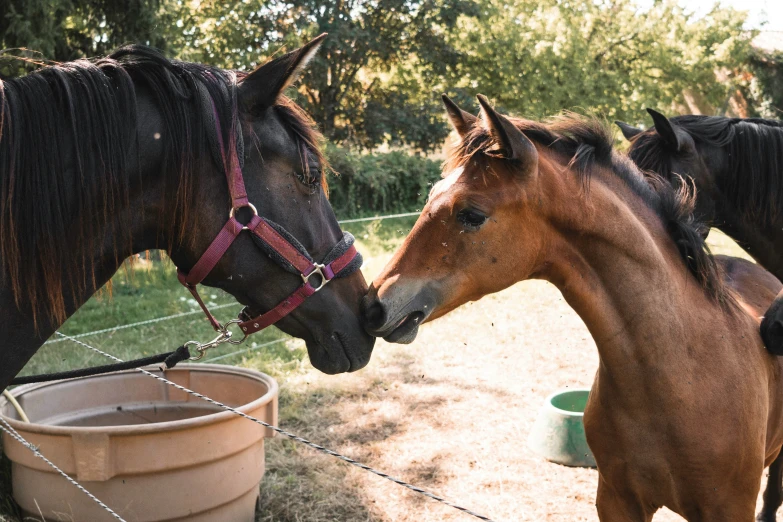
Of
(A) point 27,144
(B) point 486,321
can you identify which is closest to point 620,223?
(A) point 27,144

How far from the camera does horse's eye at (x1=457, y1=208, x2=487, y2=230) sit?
1969 millimetres

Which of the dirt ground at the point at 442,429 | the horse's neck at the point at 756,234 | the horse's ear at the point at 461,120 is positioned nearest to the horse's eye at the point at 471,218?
the horse's ear at the point at 461,120

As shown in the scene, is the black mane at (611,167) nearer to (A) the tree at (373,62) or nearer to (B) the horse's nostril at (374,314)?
(B) the horse's nostril at (374,314)

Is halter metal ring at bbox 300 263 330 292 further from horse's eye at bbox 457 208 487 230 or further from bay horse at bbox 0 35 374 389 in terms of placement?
horse's eye at bbox 457 208 487 230

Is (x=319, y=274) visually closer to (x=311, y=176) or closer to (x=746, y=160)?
(x=311, y=176)

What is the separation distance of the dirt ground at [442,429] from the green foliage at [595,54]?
14.9m

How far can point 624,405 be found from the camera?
2.10 meters

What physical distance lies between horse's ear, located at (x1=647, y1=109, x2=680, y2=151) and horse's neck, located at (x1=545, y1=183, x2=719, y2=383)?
3.74ft

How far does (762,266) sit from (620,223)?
192 centimetres

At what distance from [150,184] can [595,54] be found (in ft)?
72.7

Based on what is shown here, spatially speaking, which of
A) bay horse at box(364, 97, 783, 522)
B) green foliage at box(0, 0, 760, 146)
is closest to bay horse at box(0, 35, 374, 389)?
bay horse at box(364, 97, 783, 522)

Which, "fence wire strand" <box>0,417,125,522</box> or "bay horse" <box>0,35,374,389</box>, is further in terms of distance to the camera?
"fence wire strand" <box>0,417,125,522</box>

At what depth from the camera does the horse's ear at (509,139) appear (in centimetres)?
183

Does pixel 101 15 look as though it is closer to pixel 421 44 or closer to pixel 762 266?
pixel 762 266
